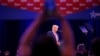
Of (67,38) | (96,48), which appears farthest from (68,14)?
(67,38)

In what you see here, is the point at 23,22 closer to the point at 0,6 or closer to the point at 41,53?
the point at 0,6

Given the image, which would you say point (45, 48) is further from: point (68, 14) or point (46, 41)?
point (68, 14)

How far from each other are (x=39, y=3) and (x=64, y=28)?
246 inches

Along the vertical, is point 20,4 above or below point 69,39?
below

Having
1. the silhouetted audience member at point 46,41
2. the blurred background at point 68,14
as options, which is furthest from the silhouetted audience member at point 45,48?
the blurred background at point 68,14

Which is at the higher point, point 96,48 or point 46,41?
point 46,41

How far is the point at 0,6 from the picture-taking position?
7258mm

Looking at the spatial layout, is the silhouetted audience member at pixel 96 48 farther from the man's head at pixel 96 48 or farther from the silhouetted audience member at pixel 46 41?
the silhouetted audience member at pixel 46 41

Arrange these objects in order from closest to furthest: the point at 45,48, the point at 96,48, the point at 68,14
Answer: the point at 45,48
the point at 96,48
the point at 68,14

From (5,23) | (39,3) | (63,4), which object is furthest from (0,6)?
(63,4)

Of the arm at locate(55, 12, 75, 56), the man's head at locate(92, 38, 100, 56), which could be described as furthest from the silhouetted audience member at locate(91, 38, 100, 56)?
the arm at locate(55, 12, 75, 56)

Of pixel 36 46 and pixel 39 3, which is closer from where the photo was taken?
pixel 36 46

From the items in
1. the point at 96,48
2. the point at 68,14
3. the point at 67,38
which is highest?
the point at 67,38

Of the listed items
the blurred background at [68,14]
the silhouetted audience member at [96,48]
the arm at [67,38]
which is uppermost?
the arm at [67,38]
